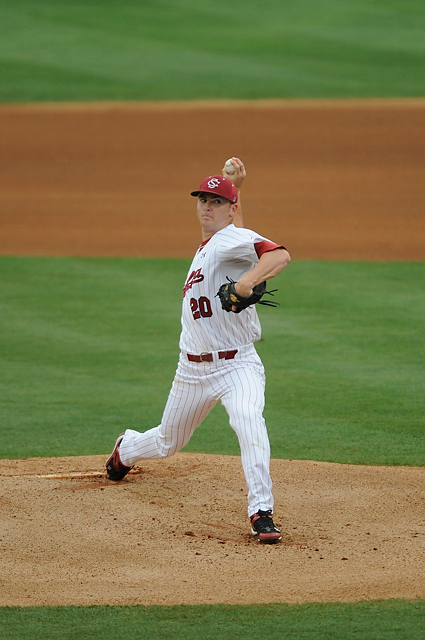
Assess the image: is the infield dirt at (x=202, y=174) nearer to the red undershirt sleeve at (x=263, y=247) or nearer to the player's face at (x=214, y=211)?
the player's face at (x=214, y=211)

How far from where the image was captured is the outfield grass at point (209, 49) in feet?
67.3

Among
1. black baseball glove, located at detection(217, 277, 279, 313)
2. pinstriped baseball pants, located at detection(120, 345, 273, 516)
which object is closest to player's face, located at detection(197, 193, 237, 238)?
black baseball glove, located at detection(217, 277, 279, 313)

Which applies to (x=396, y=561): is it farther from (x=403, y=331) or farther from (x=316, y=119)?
(x=316, y=119)

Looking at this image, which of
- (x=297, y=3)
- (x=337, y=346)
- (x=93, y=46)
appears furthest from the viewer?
(x=297, y=3)

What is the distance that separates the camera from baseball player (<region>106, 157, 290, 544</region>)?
14.2ft

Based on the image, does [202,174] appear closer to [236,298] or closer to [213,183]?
[213,183]

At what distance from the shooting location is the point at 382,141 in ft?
57.3

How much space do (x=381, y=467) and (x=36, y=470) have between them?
85.4 inches

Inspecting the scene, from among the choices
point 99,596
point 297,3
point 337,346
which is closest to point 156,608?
point 99,596

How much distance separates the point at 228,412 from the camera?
4.52m

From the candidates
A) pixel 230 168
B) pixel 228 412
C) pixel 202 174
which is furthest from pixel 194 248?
pixel 228 412

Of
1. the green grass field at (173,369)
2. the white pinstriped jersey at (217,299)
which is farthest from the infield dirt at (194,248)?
the white pinstriped jersey at (217,299)

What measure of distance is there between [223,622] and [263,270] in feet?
5.28

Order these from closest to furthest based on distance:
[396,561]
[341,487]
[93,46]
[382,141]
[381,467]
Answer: [396,561] → [341,487] → [381,467] → [382,141] → [93,46]
